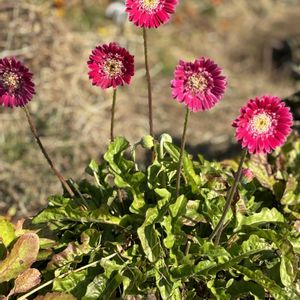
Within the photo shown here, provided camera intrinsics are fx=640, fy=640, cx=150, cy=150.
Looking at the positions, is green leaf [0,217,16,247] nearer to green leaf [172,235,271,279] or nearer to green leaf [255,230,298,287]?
green leaf [172,235,271,279]

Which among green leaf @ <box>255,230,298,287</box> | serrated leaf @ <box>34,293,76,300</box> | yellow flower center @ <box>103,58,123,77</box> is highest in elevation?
yellow flower center @ <box>103,58,123,77</box>

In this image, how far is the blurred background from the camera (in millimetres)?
4266

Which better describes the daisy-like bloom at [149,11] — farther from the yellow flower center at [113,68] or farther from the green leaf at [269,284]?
the green leaf at [269,284]

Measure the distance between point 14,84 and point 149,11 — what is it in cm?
49

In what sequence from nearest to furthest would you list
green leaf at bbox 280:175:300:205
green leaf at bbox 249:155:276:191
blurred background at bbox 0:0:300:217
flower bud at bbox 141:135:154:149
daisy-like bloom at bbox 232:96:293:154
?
daisy-like bloom at bbox 232:96:293:154
flower bud at bbox 141:135:154:149
green leaf at bbox 280:175:300:205
green leaf at bbox 249:155:276:191
blurred background at bbox 0:0:300:217

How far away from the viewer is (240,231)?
212 centimetres

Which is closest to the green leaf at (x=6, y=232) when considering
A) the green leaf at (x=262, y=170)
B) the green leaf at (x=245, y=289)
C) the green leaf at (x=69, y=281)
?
the green leaf at (x=69, y=281)

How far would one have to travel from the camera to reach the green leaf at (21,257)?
6.65ft

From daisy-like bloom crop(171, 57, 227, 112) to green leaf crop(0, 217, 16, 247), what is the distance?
79 centimetres

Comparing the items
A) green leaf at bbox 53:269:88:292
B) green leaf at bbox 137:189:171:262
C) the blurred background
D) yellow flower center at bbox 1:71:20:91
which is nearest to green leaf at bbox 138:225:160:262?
green leaf at bbox 137:189:171:262

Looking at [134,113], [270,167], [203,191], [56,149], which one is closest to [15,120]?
[56,149]

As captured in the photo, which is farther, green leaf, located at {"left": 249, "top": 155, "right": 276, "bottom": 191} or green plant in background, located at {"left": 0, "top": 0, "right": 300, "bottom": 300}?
green leaf, located at {"left": 249, "top": 155, "right": 276, "bottom": 191}

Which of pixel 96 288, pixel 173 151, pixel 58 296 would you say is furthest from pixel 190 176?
pixel 58 296

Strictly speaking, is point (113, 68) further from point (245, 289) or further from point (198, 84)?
point (245, 289)
